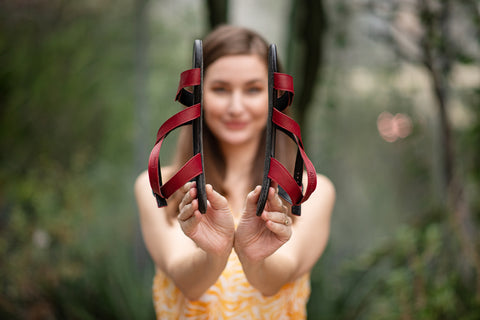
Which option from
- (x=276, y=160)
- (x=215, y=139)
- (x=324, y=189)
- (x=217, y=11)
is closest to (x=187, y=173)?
(x=276, y=160)

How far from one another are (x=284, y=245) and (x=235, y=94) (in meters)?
0.29

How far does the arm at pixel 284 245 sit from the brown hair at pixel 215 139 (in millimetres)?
134

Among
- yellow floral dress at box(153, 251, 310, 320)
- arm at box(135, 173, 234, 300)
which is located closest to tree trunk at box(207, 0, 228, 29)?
arm at box(135, 173, 234, 300)

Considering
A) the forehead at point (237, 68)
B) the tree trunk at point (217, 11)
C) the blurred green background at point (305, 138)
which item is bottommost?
the blurred green background at point (305, 138)

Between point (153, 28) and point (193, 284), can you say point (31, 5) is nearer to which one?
point (153, 28)

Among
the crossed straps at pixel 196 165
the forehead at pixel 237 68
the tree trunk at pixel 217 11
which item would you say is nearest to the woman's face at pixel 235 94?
the forehead at pixel 237 68

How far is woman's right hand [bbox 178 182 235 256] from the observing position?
520 mm

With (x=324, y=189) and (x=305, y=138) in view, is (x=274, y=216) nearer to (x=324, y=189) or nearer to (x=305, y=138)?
(x=324, y=189)

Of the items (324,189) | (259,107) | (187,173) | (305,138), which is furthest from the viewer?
(305,138)

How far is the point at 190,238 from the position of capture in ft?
1.89

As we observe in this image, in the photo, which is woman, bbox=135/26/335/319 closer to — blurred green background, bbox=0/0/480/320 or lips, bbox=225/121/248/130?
lips, bbox=225/121/248/130

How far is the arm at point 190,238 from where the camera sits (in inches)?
21.0

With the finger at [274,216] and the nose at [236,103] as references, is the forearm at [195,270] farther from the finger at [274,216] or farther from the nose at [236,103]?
the nose at [236,103]

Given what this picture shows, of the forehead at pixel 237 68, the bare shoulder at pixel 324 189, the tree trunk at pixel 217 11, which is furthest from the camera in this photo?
the tree trunk at pixel 217 11
